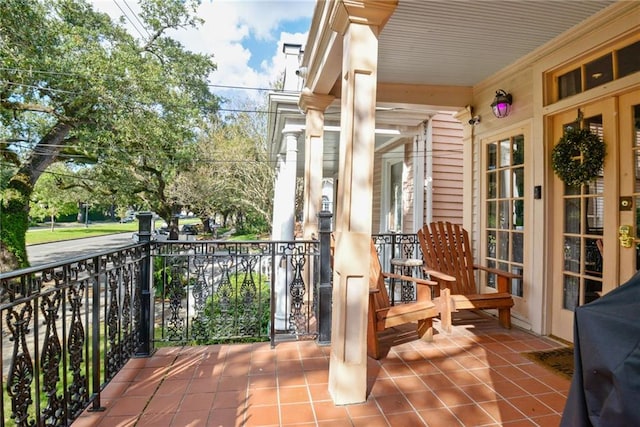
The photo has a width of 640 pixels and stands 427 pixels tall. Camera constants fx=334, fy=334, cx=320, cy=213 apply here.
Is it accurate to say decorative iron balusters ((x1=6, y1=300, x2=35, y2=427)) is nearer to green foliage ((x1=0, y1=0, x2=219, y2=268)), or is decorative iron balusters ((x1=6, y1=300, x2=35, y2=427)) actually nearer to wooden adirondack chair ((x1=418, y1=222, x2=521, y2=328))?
wooden adirondack chair ((x1=418, y1=222, x2=521, y2=328))

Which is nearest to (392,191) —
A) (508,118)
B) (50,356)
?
(508,118)

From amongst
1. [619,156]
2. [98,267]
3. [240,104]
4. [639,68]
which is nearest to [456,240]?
[619,156]

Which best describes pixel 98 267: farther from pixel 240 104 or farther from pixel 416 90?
pixel 240 104

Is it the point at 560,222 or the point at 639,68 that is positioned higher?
the point at 639,68

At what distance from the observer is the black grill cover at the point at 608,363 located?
80 cm

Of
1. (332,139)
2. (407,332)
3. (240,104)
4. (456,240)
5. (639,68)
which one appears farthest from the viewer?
(240,104)

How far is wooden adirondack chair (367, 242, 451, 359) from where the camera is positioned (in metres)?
2.57

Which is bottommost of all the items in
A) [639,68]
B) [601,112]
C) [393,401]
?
[393,401]

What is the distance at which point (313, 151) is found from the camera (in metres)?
3.92

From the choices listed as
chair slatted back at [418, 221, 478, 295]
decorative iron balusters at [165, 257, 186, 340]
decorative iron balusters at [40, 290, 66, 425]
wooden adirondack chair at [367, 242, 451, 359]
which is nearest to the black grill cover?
wooden adirondack chair at [367, 242, 451, 359]

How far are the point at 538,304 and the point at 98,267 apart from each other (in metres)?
3.53

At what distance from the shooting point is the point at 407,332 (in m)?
3.22

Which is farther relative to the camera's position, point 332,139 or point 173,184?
point 173,184

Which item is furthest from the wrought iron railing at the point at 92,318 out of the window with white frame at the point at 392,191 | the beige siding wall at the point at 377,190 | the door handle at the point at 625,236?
the beige siding wall at the point at 377,190
